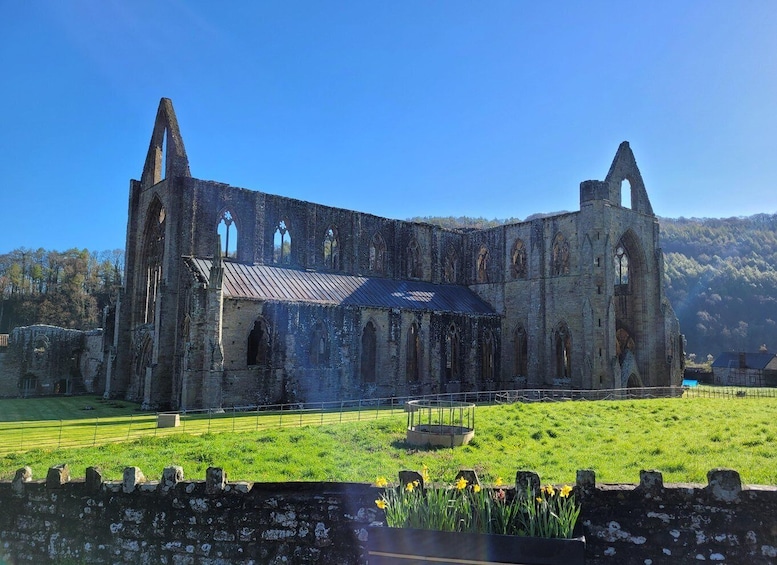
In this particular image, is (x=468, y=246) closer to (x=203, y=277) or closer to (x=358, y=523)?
(x=203, y=277)

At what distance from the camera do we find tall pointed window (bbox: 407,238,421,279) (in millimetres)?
43844

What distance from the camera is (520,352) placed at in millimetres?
41969

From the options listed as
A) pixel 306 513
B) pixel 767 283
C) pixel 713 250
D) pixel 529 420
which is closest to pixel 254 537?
pixel 306 513

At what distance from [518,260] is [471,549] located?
39.7 meters

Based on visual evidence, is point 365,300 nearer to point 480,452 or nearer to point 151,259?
point 151,259

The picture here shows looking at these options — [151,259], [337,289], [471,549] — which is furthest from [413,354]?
[471,549]

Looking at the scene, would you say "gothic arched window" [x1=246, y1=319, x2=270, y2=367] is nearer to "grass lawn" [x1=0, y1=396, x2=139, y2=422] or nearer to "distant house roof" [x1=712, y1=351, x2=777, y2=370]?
"grass lawn" [x1=0, y1=396, x2=139, y2=422]

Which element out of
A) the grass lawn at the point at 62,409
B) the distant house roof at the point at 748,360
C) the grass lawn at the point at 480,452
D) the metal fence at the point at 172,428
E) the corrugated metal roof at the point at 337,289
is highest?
the corrugated metal roof at the point at 337,289

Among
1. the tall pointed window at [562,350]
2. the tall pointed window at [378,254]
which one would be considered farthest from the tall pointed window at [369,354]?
the tall pointed window at [562,350]

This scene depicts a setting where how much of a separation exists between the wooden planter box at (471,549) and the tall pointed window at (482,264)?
41247mm

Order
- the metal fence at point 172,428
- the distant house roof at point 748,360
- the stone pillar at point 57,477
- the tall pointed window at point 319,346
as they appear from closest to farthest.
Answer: the stone pillar at point 57,477, the metal fence at point 172,428, the tall pointed window at point 319,346, the distant house roof at point 748,360

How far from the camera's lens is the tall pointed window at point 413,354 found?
37.3 metres

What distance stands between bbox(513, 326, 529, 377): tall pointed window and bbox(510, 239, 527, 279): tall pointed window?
4083 millimetres

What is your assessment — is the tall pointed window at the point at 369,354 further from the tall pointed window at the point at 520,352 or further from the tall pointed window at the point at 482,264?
the tall pointed window at the point at 482,264
